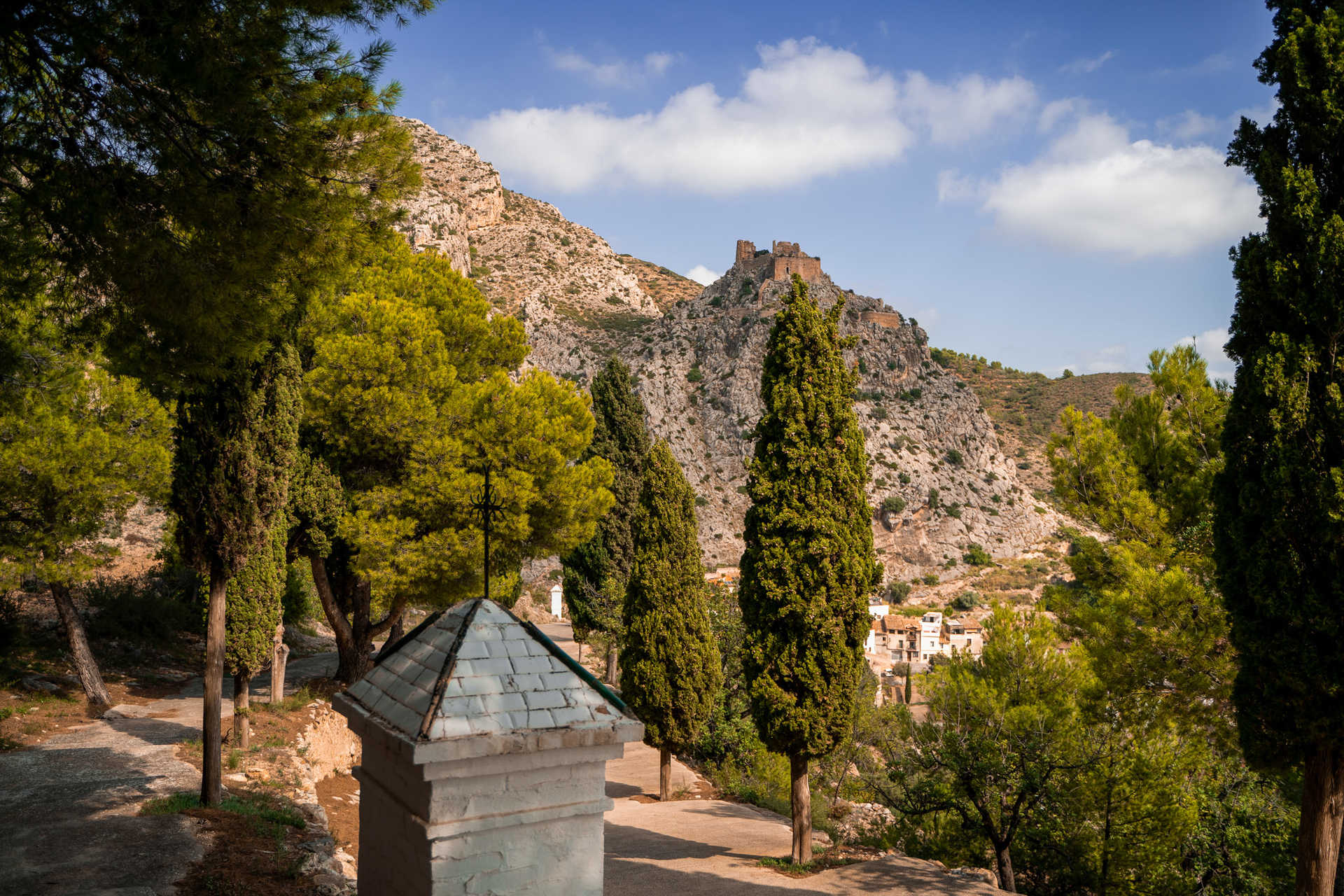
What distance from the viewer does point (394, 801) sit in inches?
132

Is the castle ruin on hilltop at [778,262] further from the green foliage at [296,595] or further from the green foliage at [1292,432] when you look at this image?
the green foliage at [1292,432]

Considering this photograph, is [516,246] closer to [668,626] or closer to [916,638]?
[916,638]

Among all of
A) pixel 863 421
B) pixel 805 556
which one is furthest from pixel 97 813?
pixel 863 421

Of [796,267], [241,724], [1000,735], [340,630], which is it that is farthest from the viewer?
[796,267]

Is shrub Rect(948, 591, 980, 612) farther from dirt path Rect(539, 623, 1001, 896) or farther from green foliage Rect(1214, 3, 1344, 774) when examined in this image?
green foliage Rect(1214, 3, 1344, 774)

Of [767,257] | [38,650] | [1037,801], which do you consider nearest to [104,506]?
[38,650]

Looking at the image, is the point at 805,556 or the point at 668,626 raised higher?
the point at 805,556

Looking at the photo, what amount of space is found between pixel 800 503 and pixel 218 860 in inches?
310

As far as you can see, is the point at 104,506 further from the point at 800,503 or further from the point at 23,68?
the point at 800,503

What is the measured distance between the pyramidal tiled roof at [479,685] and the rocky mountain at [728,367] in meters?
55.1

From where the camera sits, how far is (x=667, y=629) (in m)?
15.3

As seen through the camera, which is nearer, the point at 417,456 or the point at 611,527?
the point at 417,456

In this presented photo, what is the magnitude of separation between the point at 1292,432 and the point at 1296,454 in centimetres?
18

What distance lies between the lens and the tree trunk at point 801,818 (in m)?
10.3
